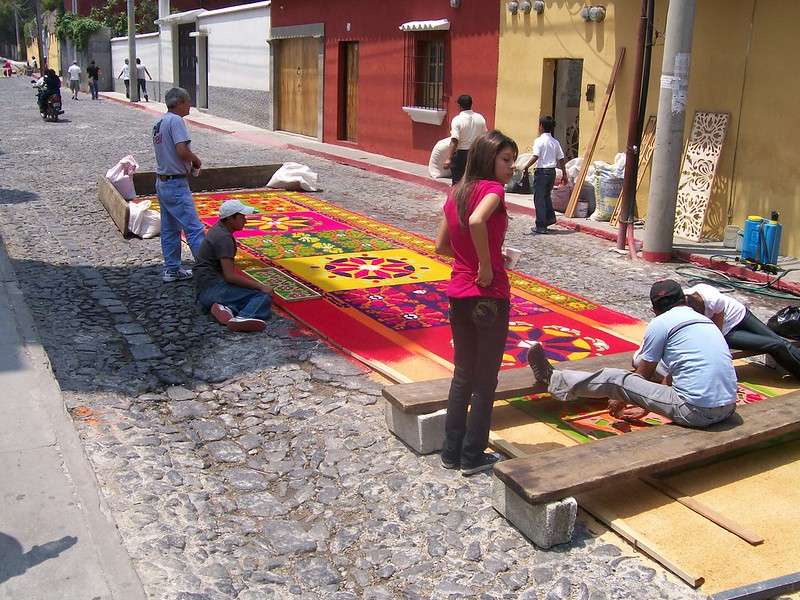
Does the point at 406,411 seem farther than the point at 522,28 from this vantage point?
No

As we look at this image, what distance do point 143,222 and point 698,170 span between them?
654 cm

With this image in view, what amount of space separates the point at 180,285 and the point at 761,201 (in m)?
6.56

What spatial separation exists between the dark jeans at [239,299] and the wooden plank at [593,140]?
630 cm

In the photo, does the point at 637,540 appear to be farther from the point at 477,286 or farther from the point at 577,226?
the point at 577,226

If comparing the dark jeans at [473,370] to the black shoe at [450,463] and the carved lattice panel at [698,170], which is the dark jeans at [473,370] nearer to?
the black shoe at [450,463]

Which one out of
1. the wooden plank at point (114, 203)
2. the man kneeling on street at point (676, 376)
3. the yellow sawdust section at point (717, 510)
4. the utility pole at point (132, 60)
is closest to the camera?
the yellow sawdust section at point (717, 510)

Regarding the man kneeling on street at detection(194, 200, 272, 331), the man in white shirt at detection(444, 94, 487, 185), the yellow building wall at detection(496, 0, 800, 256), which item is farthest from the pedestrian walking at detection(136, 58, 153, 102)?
the man kneeling on street at detection(194, 200, 272, 331)

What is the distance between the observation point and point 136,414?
17.3 feet

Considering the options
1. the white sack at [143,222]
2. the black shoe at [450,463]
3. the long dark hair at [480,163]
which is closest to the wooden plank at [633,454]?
the black shoe at [450,463]

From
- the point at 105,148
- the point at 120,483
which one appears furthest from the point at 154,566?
the point at 105,148

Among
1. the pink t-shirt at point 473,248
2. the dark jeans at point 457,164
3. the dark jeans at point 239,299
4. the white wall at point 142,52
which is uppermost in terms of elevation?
the white wall at point 142,52

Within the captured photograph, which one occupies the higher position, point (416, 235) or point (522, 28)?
point (522, 28)

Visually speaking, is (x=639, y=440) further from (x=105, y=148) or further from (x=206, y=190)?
(x=105, y=148)

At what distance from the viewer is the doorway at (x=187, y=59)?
33.5m
